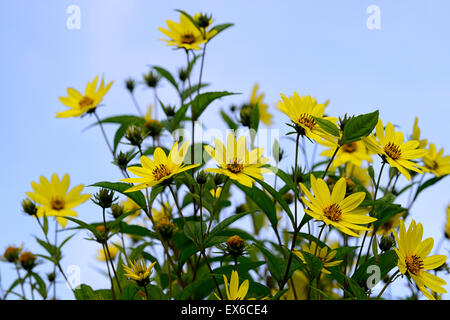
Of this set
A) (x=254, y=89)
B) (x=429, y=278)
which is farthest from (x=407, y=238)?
(x=254, y=89)

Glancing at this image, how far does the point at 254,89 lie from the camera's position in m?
1.69

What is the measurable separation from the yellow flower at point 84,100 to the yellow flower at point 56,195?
0.19 m

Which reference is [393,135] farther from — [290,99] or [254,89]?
[254,89]

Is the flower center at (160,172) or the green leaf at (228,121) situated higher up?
the green leaf at (228,121)

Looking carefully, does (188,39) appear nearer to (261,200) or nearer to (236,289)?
(261,200)

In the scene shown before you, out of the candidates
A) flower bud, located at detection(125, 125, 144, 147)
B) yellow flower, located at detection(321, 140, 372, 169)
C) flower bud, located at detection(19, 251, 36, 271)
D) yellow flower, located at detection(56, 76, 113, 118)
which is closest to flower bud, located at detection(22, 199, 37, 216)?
flower bud, located at detection(19, 251, 36, 271)

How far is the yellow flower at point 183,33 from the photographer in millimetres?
1145

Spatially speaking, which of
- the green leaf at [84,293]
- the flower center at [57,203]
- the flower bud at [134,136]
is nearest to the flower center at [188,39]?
the flower bud at [134,136]

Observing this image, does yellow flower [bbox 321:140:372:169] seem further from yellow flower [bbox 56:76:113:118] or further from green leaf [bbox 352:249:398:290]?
yellow flower [bbox 56:76:113:118]

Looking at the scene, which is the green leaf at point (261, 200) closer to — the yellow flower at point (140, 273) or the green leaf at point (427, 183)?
the yellow flower at point (140, 273)

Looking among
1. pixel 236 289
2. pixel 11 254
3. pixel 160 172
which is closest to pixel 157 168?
pixel 160 172

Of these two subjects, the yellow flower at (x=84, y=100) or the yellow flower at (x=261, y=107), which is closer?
the yellow flower at (x=84, y=100)
